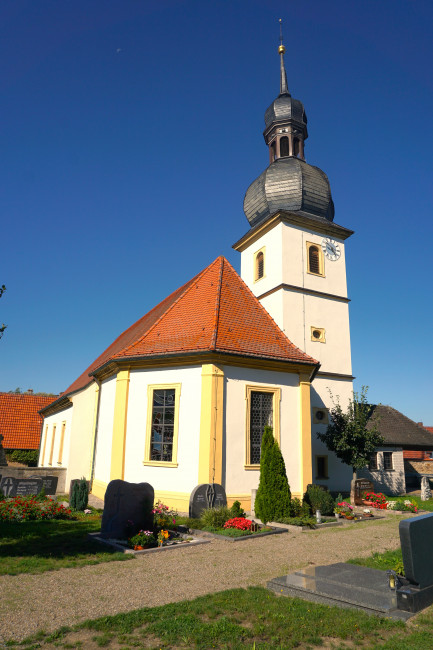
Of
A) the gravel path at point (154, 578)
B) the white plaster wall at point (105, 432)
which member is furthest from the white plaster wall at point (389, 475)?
the gravel path at point (154, 578)

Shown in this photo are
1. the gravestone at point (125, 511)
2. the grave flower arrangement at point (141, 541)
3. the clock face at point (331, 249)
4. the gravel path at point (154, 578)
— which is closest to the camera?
the gravel path at point (154, 578)

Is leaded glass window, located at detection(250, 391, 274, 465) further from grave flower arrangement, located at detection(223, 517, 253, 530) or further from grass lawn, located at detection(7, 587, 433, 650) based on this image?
grass lawn, located at detection(7, 587, 433, 650)

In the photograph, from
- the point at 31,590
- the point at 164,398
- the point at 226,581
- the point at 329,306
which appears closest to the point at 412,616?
the point at 226,581

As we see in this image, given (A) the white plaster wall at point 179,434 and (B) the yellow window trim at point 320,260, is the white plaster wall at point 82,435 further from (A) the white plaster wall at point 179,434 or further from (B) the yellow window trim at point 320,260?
(B) the yellow window trim at point 320,260

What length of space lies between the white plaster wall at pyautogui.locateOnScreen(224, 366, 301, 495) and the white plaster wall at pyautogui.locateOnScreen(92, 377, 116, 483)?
4757 mm

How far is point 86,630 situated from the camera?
491 centimetres

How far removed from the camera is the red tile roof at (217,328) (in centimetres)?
A: 1472

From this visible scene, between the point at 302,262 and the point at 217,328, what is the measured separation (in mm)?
10427

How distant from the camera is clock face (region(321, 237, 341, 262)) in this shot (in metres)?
24.9

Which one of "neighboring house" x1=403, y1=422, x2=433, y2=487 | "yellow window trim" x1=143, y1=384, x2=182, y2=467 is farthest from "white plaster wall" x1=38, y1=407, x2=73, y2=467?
"neighboring house" x1=403, y1=422, x2=433, y2=487

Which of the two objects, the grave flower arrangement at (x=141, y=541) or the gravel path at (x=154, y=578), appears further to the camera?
the grave flower arrangement at (x=141, y=541)

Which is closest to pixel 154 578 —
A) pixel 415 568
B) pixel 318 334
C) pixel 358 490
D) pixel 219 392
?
pixel 415 568

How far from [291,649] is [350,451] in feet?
53.1

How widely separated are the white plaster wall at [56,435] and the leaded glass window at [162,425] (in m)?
10.4
